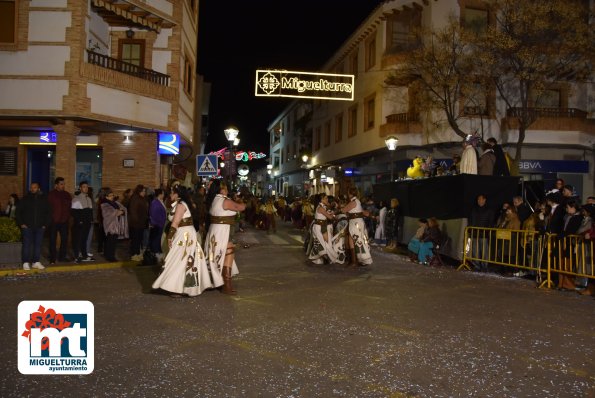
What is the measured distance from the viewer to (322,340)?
247 inches

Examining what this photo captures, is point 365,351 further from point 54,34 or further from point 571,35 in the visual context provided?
point 571,35

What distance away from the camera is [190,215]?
8859mm

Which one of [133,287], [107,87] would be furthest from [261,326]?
[107,87]

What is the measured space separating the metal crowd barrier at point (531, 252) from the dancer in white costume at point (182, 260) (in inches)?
267

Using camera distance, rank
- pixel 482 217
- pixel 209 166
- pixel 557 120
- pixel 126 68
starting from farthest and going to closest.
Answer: pixel 557 120, pixel 126 68, pixel 209 166, pixel 482 217

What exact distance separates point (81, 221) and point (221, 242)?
498 centimetres

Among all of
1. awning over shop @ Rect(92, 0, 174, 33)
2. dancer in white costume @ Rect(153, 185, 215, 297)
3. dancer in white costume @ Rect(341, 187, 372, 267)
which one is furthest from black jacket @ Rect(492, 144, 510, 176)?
awning over shop @ Rect(92, 0, 174, 33)

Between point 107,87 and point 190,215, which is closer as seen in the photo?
point 190,215

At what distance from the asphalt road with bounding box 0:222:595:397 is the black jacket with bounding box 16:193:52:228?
106 cm

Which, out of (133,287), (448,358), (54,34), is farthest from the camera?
(54,34)

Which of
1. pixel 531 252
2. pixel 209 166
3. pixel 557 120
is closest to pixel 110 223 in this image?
pixel 209 166

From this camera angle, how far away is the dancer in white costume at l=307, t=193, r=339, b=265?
42.9ft

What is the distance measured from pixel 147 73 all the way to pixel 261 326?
14.1m

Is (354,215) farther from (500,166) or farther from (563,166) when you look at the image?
(563,166)
